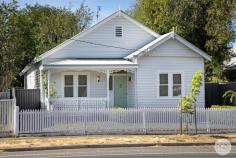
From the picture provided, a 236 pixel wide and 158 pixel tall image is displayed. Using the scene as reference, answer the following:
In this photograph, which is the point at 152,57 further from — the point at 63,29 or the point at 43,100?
the point at 63,29

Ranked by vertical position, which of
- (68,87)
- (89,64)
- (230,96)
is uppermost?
(89,64)

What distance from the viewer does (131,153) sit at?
1750 centimetres

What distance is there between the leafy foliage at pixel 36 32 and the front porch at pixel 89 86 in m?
2.96

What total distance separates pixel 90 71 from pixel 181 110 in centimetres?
957

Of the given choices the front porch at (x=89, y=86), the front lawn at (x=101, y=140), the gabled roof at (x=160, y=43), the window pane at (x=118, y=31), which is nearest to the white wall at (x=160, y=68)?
the gabled roof at (x=160, y=43)

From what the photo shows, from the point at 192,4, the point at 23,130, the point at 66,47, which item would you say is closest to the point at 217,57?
the point at 192,4

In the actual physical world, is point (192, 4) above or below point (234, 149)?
above

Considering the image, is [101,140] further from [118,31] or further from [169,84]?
[118,31]

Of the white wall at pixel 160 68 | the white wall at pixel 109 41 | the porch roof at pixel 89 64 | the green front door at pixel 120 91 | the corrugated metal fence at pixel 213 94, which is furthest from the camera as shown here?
the corrugated metal fence at pixel 213 94

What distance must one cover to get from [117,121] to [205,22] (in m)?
19.4

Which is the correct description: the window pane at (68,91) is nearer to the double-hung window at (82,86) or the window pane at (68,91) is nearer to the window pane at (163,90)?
the double-hung window at (82,86)

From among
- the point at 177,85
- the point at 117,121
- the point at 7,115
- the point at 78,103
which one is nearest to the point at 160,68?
the point at 177,85

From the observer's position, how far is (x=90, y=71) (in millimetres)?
31703

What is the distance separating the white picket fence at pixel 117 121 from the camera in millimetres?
22969
